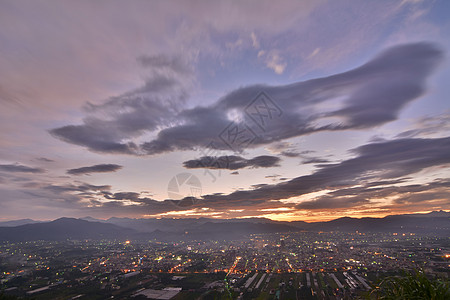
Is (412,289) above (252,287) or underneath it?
above

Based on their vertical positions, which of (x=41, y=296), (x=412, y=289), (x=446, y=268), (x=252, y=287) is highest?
(x=412, y=289)

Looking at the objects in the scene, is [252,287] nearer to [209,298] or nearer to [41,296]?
[209,298]

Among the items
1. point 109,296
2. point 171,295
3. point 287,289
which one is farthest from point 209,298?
point 109,296

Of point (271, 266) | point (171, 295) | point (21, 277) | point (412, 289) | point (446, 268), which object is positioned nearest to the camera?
point (412, 289)

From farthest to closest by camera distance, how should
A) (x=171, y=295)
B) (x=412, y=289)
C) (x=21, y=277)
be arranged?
1. (x=21, y=277)
2. (x=171, y=295)
3. (x=412, y=289)

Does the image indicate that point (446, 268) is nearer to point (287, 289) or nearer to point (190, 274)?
point (287, 289)

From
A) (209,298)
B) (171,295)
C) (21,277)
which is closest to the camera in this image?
(209,298)

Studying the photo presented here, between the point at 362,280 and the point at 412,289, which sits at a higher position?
the point at 412,289

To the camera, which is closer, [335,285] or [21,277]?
[335,285]

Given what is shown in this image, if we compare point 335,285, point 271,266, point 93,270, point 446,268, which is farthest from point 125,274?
point 446,268
